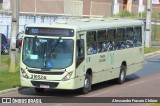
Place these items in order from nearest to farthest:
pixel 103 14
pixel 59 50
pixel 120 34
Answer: pixel 59 50, pixel 120 34, pixel 103 14

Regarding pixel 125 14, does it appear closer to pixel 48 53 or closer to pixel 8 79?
pixel 8 79

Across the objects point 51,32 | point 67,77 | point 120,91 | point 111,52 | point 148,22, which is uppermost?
point 51,32

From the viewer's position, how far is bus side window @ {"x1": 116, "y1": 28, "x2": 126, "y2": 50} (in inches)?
999

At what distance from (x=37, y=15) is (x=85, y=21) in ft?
87.2

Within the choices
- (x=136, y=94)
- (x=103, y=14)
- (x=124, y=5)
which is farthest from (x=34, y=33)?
(x=124, y=5)

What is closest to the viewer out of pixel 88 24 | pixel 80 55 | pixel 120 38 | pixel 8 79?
pixel 80 55

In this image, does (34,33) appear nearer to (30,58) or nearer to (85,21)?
(30,58)

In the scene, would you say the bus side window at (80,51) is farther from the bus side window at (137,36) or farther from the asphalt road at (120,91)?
the bus side window at (137,36)

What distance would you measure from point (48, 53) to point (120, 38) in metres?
5.35

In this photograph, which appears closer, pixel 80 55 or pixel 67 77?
pixel 67 77

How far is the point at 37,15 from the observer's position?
5019 centimetres

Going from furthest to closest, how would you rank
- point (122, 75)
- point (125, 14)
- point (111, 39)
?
1. point (125, 14)
2. point (122, 75)
3. point (111, 39)

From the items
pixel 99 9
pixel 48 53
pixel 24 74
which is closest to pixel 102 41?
pixel 48 53

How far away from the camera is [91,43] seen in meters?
22.7
